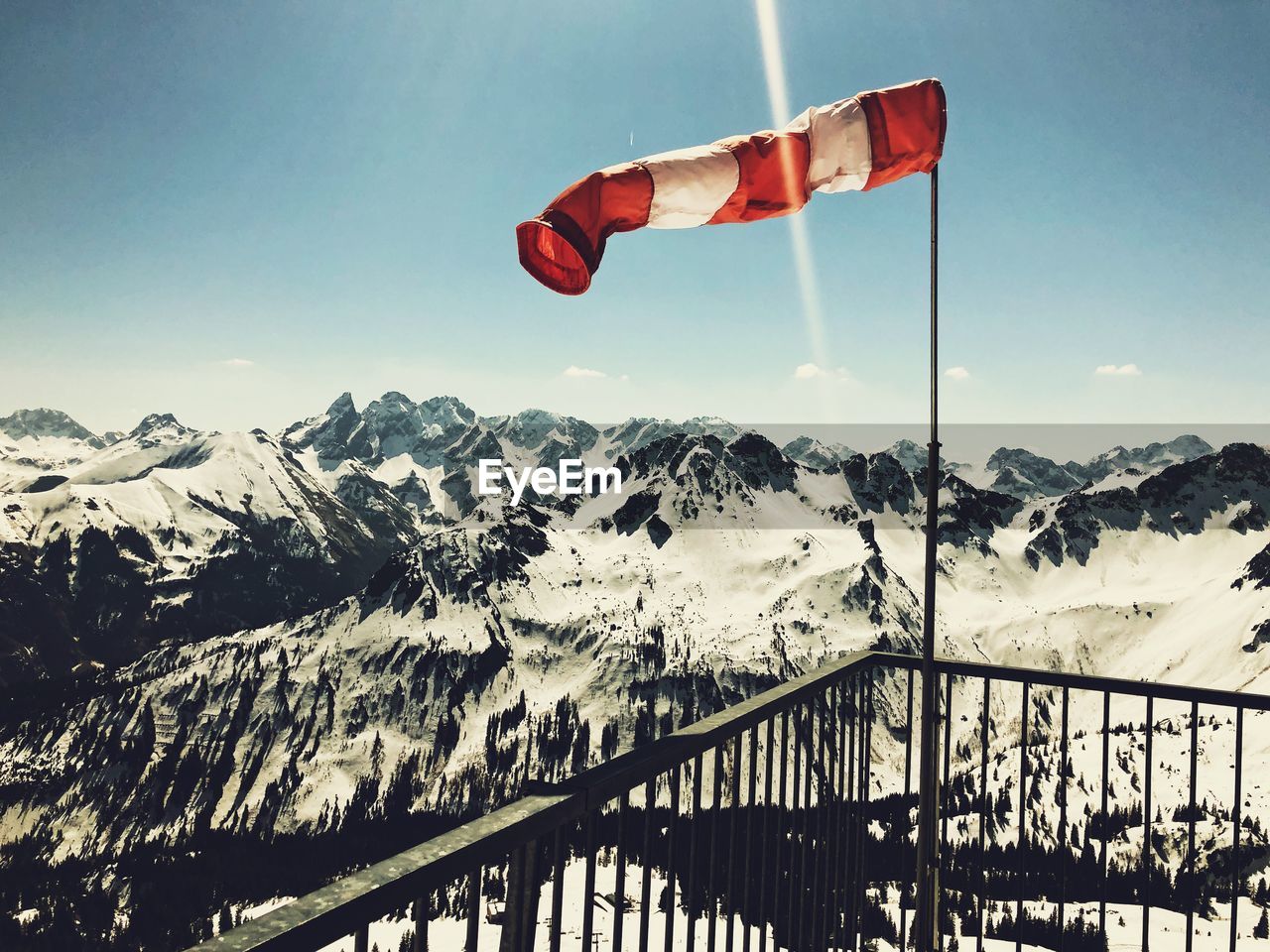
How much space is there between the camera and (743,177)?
4492 mm

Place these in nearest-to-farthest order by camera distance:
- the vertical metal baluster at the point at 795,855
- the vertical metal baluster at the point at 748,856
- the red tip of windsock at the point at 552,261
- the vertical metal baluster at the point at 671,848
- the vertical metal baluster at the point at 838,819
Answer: the vertical metal baluster at the point at 671,848
the vertical metal baluster at the point at 748,856
the red tip of windsock at the point at 552,261
the vertical metal baluster at the point at 795,855
the vertical metal baluster at the point at 838,819

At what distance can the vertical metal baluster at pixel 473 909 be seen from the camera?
80.5 inches

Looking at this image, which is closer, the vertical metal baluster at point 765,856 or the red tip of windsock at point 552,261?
the vertical metal baluster at point 765,856

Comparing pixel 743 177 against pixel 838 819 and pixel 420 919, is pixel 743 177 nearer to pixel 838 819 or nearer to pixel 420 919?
pixel 420 919

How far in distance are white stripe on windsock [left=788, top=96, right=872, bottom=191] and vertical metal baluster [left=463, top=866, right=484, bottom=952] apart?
4173mm

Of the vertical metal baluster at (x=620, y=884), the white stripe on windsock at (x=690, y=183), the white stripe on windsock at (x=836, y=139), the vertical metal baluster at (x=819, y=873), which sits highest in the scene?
the white stripe on windsock at (x=836, y=139)

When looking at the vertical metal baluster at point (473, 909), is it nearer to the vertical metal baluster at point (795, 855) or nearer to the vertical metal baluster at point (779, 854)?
the vertical metal baluster at point (779, 854)

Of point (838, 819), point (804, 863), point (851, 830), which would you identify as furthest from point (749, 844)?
point (851, 830)

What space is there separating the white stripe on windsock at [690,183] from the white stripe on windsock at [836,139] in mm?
586

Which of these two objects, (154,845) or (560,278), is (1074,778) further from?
(154,845)

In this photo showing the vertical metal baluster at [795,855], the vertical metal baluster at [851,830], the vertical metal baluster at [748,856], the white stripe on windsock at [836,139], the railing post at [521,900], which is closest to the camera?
the railing post at [521,900]

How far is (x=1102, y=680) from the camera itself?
4977 millimetres

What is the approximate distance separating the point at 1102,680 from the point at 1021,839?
1.14 metres

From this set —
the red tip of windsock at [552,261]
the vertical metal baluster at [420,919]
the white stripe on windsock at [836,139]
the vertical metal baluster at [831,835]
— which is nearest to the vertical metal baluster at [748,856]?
the vertical metal baluster at [831,835]
